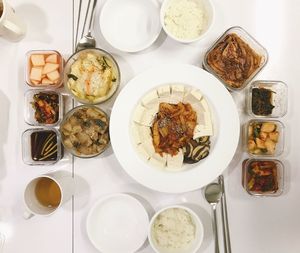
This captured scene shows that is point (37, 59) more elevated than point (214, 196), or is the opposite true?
point (37, 59)

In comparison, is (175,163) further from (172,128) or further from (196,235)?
(196,235)

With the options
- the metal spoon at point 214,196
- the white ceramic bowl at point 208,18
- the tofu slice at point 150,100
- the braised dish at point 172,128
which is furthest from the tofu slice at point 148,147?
the white ceramic bowl at point 208,18

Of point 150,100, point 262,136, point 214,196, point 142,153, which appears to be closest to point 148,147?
point 142,153

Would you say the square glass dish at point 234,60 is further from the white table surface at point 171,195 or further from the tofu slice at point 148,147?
the tofu slice at point 148,147

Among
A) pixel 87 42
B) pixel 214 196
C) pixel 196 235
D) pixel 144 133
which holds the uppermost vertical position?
pixel 87 42

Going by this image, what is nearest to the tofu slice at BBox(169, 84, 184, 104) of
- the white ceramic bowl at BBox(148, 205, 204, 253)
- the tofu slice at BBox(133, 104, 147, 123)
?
the tofu slice at BBox(133, 104, 147, 123)

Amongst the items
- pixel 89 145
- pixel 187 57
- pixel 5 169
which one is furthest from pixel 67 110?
pixel 187 57

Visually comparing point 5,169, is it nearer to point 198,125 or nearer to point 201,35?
point 198,125
